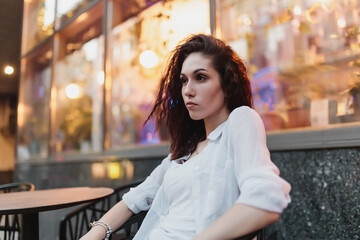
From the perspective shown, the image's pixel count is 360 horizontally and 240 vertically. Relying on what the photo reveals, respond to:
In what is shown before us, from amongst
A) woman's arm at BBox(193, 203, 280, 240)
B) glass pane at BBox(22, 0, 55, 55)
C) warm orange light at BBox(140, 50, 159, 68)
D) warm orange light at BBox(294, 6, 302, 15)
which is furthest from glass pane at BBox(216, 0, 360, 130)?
glass pane at BBox(22, 0, 55, 55)

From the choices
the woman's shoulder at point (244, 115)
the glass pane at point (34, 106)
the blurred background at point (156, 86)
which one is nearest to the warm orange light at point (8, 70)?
the blurred background at point (156, 86)

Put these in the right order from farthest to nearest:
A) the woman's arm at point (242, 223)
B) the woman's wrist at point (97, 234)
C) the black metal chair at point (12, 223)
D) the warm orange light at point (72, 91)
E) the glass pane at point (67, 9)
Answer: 1. the warm orange light at point (72, 91)
2. the glass pane at point (67, 9)
3. the black metal chair at point (12, 223)
4. the woman's wrist at point (97, 234)
5. the woman's arm at point (242, 223)

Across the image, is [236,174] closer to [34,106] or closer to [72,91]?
[72,91]

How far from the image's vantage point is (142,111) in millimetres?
4113

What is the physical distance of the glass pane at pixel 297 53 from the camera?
2.82m

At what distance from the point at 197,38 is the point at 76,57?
442 centimetres

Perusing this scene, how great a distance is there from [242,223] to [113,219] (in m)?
0.80

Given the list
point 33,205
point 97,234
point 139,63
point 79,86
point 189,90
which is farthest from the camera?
point 79,86

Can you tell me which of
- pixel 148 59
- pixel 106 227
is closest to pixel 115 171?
pixel 148 59

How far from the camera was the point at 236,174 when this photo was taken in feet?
3.51

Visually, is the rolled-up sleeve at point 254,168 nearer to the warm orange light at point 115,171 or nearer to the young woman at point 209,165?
the young woman at point 209,165

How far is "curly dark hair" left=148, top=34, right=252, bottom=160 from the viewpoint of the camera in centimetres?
133

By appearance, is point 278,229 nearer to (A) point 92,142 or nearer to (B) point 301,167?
(B) point 301,167

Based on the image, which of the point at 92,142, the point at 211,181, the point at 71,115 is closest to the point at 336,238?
the point at 211,181
